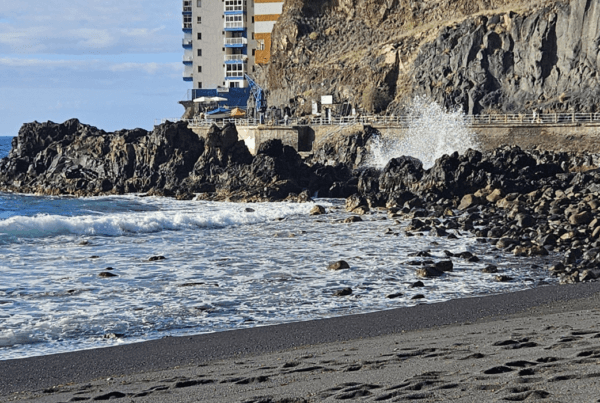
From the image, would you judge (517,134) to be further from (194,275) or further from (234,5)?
(234,5)

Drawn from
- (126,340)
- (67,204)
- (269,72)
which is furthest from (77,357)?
(269,72)

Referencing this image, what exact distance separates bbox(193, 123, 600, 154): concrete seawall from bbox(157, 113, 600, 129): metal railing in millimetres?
236

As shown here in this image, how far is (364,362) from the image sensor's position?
319 inches

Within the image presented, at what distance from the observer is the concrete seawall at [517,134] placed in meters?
41.7

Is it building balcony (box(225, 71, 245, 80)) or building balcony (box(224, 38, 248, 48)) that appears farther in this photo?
building balcony (box(224, 38, 248, 48))

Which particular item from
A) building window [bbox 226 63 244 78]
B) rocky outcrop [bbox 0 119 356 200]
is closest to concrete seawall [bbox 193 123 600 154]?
rocky outcrop [bbox 0 119 356 200]

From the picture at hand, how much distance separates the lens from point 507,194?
3067cm

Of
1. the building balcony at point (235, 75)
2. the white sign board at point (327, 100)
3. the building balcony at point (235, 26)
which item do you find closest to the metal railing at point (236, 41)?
the building balcony at point (235, 26)

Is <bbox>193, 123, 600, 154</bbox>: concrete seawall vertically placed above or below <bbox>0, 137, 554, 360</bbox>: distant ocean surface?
above

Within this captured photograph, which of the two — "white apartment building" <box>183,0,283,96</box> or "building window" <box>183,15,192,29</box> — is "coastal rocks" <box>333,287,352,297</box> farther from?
"building window" <box>183,15,192,29</box>

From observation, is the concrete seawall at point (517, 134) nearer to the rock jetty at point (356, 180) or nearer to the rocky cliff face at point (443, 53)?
the rock jetty at point (356, 180)

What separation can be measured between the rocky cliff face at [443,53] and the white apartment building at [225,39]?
488cm

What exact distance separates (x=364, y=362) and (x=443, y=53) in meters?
48.0

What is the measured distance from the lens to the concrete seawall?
1642 inches
